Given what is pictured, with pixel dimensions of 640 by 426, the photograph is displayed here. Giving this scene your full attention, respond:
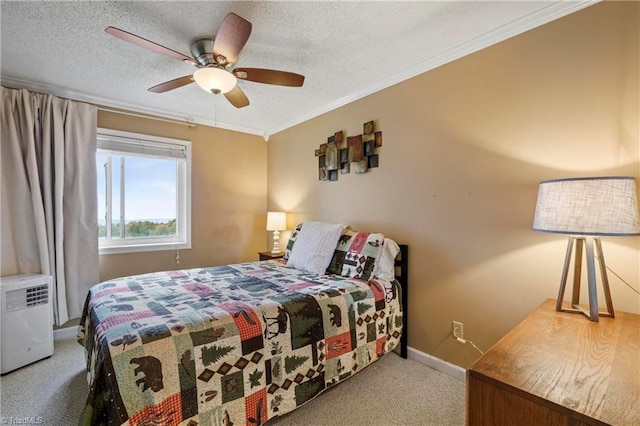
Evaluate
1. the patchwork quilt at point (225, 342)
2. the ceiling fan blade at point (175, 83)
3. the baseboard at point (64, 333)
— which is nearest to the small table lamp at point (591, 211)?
the patchwork quilt at point (225, 342)

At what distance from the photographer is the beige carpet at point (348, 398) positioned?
1678 millimetres

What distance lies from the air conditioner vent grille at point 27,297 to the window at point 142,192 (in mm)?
667

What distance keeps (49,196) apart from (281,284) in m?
2.36

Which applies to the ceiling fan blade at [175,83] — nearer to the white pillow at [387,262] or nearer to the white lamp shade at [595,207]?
the white pillow at [387,262]

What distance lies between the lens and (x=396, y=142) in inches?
99.2

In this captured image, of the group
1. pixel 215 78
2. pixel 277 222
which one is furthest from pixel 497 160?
pixel 277 222

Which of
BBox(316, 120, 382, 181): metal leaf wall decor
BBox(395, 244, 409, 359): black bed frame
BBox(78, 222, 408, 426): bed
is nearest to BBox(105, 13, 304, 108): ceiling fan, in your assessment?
BBox(316, 120, 382, 181): metal leaf wall decor

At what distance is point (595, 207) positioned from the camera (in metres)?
1.21

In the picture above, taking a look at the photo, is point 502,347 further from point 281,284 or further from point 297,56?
point 297,56

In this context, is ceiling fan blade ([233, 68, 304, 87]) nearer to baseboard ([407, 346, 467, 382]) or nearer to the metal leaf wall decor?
the metal leaf wall decor

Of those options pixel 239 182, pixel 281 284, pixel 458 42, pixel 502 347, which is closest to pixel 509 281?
pixel 502 347

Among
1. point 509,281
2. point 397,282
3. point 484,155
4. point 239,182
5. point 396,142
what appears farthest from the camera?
point 239,182

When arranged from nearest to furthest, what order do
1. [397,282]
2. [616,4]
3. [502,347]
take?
A: [502,347], [616,4], [397,282]

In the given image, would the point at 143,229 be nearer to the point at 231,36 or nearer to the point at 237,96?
the point at 237,96
